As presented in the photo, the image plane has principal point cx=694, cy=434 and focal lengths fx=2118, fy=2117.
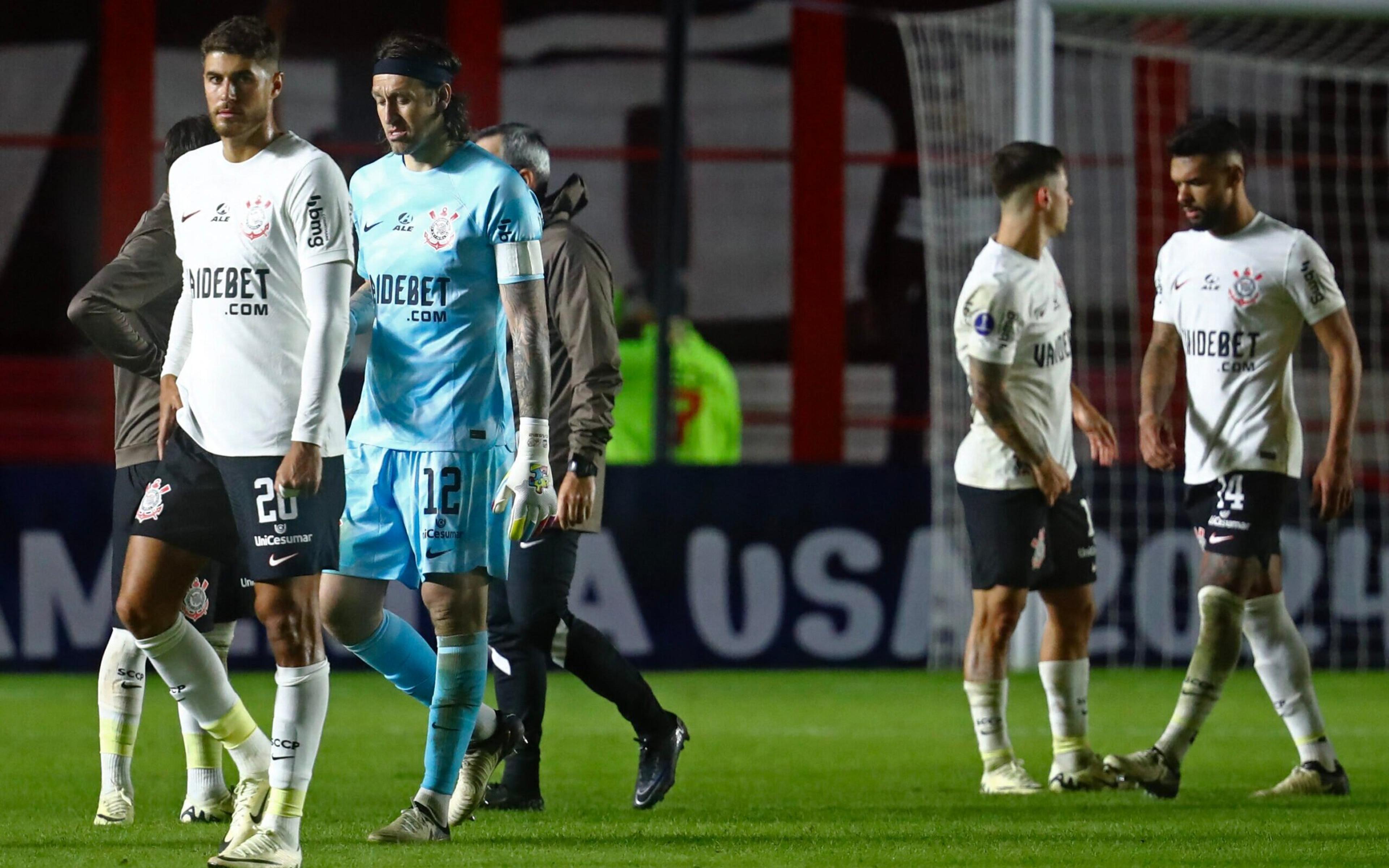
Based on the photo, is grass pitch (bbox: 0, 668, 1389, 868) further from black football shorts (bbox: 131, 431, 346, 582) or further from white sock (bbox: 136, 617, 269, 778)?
black football shorts (bbox: 131, 431, 346, 582)

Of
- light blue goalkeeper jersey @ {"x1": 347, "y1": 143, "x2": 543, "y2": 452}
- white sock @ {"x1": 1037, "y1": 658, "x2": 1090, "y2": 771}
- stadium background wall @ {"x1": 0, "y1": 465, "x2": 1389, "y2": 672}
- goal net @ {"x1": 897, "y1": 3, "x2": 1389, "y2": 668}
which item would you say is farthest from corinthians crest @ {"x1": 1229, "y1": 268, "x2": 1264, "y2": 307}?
goal net @ {"x1": 897, "y1": 3, "x2": 1389, "y2": 668}

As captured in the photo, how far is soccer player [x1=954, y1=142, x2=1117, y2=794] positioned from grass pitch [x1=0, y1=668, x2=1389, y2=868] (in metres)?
0.25

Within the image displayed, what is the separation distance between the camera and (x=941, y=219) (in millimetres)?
12664

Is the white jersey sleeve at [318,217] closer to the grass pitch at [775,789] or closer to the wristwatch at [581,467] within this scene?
the wristwatch at [581,467]

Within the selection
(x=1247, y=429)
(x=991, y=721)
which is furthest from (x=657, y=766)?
(x=1247, y=429)

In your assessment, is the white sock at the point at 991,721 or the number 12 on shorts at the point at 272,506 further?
the white sock at the point at 991,721

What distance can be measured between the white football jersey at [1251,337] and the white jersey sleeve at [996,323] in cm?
57

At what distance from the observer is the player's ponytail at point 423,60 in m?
5.24

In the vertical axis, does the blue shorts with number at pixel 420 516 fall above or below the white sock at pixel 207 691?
above

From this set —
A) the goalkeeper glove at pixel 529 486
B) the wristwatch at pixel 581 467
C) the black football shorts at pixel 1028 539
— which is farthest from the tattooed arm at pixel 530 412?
the black football shorts at pixel 1028 539

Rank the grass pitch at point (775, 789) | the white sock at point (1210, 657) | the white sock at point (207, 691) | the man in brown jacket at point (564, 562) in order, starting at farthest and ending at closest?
the white sock at point (1210, 657), the man in brown jacket at point (564, 562), the grass pitch at point (775, 789), the white sock at point (207, 691)

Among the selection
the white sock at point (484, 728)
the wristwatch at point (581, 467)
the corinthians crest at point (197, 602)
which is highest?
the wristwatch at point (581, 467)

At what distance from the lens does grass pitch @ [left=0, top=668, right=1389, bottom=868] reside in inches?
205

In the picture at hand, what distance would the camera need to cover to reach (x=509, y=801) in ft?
20.2
